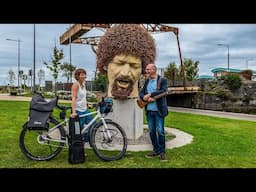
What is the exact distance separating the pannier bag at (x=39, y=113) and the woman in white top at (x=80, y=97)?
37cm

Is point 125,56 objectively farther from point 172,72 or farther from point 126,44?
point 172,72

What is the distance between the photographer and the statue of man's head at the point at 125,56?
6.38 metres

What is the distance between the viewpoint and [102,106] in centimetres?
487

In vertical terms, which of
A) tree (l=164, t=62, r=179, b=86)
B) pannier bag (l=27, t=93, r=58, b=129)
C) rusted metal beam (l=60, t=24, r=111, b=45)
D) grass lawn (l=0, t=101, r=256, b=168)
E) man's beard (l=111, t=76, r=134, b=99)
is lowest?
grass lawn (l=0, t=101, r=256, b=168)

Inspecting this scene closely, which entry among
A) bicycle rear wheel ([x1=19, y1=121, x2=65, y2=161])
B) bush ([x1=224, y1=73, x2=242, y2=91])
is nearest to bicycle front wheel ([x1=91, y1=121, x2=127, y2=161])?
bicycle rear wheel ([x1=19, y1=121, x2=65, y2=161])

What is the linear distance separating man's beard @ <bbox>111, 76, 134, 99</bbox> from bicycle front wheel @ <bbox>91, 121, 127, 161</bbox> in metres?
1.58

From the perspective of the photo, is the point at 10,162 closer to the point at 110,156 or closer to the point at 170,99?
the point at 110,156

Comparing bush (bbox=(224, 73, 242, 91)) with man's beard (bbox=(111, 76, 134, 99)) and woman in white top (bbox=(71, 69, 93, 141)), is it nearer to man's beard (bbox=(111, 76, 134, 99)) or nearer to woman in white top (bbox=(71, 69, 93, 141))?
man's beard (bbox=(111, 76, 134, 99))

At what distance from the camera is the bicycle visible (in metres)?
4.68

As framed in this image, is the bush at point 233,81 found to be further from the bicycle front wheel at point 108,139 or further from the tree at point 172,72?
the bicycle front wheel at point 108,139
